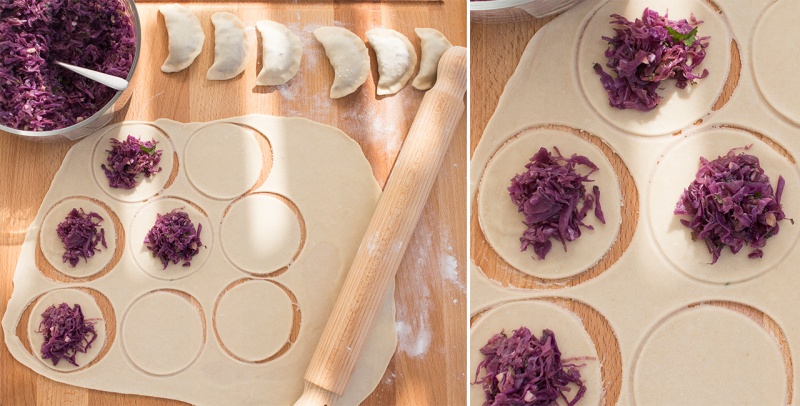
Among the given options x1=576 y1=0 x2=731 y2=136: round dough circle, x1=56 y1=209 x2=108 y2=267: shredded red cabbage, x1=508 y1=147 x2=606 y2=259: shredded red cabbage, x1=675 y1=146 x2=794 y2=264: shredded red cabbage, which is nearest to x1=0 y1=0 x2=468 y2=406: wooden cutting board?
x1=56 y1=209 x2=108 y2=267: shredded red cabbage

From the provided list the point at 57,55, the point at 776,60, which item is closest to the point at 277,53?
the point at 57,55

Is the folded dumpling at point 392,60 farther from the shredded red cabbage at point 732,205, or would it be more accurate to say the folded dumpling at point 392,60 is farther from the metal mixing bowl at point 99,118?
the shredded red cabbage at point 732,205

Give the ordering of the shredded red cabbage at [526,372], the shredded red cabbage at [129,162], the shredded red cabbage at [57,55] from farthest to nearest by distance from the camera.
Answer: the shredded red cabbage at [129,162] < the shredded red cabbage at [57,55] < the shredded red cabbage at [526,372]

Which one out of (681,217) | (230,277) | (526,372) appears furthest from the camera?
(230,277)

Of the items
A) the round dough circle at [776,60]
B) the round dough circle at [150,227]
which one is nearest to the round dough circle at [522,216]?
the round dough circle at [776,60]

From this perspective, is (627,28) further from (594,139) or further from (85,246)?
(85,246)

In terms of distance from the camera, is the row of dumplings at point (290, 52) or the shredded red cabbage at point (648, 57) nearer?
the shredded red cabbage at point (648, 57)

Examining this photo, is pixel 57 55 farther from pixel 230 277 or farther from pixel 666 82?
pixel 666 82
